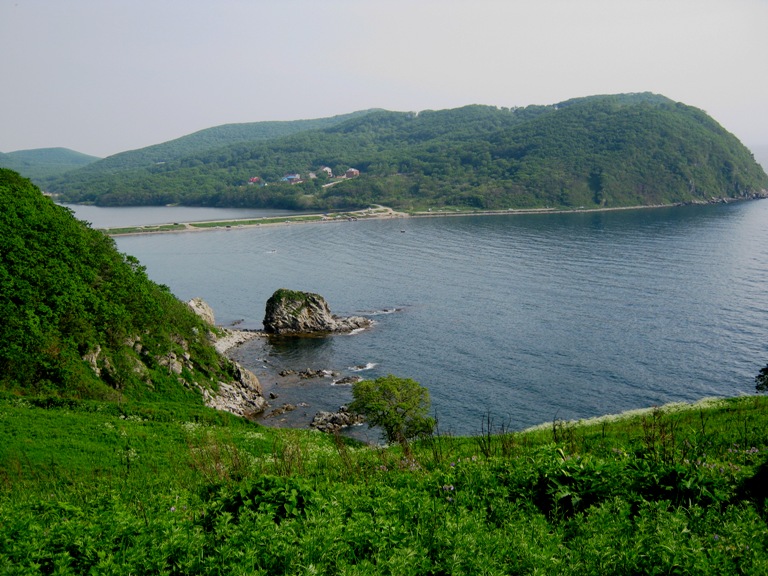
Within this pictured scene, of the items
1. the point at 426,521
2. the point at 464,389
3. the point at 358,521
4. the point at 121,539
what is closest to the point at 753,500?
the point at 426,521

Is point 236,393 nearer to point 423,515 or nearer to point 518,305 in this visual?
point 423,515

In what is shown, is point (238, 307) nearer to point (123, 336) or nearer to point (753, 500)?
point (123, 336)

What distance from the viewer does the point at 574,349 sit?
5550 cm

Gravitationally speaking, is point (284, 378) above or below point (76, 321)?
below

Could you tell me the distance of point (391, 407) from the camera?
34.3 m

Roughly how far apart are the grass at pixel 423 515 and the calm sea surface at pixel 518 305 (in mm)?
16747

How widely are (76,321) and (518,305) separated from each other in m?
53.5

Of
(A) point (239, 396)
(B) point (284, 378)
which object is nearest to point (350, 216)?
(B) point (284, 378)

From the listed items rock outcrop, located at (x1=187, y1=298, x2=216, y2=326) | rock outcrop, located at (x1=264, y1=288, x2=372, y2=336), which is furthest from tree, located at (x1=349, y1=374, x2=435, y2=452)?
rock outcrop, located at (x1=187, y1=298, x2=216, y2=326)

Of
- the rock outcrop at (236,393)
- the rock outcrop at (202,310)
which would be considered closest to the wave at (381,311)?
the rock outcrop at (202,310)

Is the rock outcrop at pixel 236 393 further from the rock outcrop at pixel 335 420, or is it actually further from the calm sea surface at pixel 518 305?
the rock outcrop at pixel 335 420

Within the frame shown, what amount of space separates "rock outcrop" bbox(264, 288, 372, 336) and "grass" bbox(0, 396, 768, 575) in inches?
2079

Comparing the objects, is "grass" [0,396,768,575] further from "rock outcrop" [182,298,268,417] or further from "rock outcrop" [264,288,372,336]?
"rock outcrop" [264,288,372,336]

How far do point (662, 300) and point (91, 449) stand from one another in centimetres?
7050
